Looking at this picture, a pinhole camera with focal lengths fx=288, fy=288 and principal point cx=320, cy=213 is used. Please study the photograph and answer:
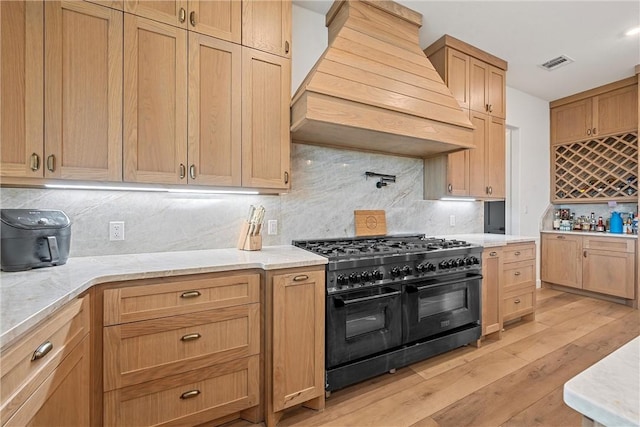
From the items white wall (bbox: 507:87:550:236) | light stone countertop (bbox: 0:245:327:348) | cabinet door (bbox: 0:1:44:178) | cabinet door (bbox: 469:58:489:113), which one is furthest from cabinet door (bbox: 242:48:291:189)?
white wall (bbox: 507:87:550:236)

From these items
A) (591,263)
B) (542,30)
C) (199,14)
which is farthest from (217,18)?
(591,263)

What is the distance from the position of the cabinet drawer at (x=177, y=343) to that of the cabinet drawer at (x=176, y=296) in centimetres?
4

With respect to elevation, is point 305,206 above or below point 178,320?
above

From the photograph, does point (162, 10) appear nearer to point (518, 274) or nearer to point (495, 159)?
point (495, 159)

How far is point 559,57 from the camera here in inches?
126

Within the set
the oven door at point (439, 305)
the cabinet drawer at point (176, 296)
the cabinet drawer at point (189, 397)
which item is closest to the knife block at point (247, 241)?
the cabinet drawer at point (176, 296)

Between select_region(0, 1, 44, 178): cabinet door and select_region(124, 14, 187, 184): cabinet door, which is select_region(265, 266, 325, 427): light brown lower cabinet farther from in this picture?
select_region(0, 1, 44, 178): cabinet door

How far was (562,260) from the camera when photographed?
4.16 meters

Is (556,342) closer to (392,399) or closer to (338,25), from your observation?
(392,399)

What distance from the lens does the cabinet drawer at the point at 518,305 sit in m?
2.84

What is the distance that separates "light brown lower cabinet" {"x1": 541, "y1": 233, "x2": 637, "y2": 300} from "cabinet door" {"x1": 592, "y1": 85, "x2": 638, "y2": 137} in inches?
57.6

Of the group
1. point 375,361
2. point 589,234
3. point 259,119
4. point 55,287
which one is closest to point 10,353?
point 55,287

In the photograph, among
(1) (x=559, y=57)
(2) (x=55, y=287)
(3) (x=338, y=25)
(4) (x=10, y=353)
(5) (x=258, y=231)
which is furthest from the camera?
(1) (x=559, y=57)

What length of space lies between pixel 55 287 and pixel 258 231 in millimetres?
1125
